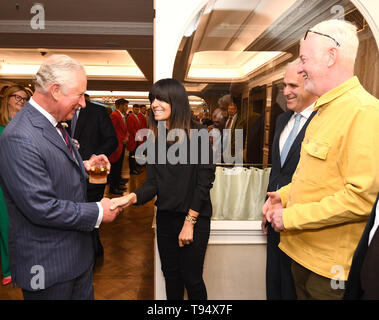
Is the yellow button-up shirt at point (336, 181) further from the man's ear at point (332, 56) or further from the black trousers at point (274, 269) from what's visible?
the black trousers at point (274, 269)

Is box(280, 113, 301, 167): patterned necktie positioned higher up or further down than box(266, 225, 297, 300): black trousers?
higher up

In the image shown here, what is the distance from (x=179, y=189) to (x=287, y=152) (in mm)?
679

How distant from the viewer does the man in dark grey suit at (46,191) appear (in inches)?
45.9

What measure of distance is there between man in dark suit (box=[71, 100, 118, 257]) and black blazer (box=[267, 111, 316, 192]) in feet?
5.55

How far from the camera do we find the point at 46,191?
1.19 m

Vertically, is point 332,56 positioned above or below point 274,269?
above

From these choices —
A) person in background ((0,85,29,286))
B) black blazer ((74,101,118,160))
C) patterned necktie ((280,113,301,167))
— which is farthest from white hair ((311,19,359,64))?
person in background ((0,85,29,286))

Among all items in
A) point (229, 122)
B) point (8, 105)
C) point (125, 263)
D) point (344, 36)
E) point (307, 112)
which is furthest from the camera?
point (125, 263)

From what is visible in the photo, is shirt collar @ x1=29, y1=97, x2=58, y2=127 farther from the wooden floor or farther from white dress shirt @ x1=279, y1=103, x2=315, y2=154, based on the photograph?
the wooden floor

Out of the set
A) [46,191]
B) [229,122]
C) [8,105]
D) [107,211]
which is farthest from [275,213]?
[8,105]

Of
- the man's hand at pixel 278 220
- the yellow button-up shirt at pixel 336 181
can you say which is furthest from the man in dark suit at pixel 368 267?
the man's hand at pixel 278 220

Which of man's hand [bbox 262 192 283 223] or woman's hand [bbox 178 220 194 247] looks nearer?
man's hand [bbox 262 192 283 223]

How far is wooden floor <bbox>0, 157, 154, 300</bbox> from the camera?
105 inches

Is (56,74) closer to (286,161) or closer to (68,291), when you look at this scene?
(68,291)
